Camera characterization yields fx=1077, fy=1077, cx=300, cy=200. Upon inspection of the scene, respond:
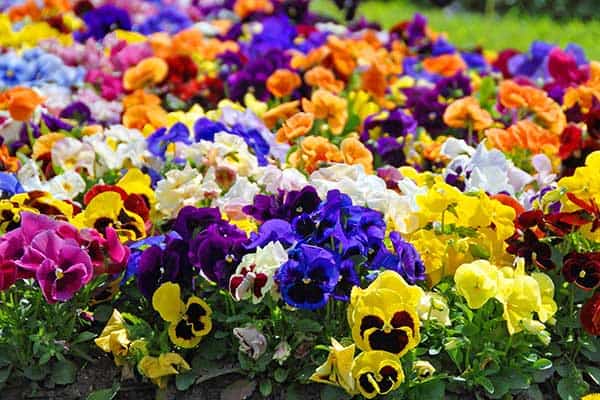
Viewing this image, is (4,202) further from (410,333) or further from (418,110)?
(418,110)

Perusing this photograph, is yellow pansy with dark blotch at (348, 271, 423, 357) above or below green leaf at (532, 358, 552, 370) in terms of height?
above

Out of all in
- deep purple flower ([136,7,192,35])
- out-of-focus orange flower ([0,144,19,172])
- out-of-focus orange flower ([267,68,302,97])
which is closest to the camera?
out-of-focus orange flower ([0,144,19,172])

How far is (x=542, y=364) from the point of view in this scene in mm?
2461

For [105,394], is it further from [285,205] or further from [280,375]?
[285,205]

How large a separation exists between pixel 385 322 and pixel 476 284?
0.22 m

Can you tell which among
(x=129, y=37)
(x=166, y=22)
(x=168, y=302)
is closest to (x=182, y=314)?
(x=168, y=302)

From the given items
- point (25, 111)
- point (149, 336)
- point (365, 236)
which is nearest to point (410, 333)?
point (365, 236)

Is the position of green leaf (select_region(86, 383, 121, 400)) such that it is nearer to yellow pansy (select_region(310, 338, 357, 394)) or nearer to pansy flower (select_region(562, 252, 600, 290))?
yellow pansy (select_region(310, 338, 357, 394))

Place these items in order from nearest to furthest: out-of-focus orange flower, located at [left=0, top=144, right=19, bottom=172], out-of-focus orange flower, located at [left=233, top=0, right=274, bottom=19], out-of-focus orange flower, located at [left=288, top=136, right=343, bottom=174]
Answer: out-of-focus orange flower, located at [left=288, top=136, right=343, bottom=174], out-of-focus orange flower, located at [left=0, top=144, right=19, bottom=172], out-of-focus orange flower, located at [left=233, top=0, right=274, bottom=19]

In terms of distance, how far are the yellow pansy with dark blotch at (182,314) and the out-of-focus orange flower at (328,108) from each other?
1.33 metres

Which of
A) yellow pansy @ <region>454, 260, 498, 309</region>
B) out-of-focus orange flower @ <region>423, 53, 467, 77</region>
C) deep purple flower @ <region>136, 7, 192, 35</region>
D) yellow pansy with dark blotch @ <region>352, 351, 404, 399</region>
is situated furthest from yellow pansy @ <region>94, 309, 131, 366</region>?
deep purple flower @ <region>136, 7, 192, 35</region>

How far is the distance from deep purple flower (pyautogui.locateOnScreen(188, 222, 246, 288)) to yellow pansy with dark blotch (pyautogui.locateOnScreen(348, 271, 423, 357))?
34cm

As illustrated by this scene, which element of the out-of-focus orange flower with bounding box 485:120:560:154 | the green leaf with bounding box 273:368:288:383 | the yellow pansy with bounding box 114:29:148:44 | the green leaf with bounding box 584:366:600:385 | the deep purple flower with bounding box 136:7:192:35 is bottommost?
the deep purple flower with bounding box 136:7:192:35

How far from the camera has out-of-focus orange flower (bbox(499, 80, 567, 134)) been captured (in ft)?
12.3
